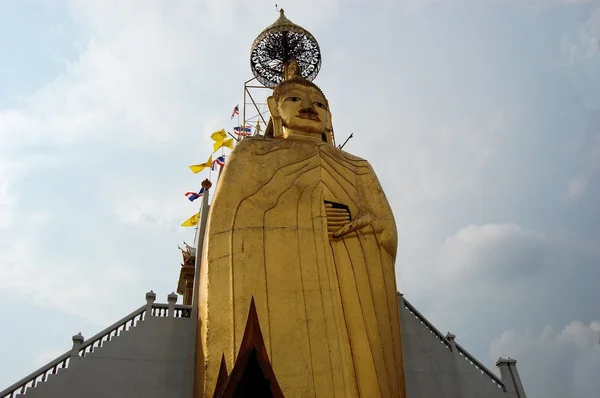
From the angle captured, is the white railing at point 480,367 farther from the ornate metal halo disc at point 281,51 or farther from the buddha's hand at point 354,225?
the ornate metal halo disc at point 281,51

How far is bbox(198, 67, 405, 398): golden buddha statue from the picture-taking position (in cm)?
655

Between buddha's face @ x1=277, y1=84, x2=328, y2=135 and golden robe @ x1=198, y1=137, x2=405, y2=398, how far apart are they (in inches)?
36.7

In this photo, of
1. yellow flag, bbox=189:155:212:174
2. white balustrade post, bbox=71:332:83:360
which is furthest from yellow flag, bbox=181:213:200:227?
white balustrade post, bbox=71:332:83:360

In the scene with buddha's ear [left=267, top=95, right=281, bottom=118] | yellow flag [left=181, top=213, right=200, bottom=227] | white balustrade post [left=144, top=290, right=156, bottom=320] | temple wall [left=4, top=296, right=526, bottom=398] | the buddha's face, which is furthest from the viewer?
yellow flag [left=181, top=213, right=200, bottom=227]

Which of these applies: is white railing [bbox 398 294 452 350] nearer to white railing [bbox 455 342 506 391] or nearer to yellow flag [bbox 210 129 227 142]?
white railing [bbox 455 342 506 391]

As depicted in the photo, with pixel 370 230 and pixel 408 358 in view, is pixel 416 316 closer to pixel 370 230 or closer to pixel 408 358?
pixel 408 358

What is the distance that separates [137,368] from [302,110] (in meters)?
5.30

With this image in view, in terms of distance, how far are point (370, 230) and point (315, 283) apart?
1400 mm

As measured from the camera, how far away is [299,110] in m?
9.70

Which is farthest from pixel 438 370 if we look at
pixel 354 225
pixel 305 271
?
pixel 305 271

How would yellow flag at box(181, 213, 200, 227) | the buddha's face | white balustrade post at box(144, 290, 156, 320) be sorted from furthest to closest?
1. yellow flag at box(181, 213, 200, 227)
2. the buddha's face
3. white balustrade post at box(144, 290, 156, 320)

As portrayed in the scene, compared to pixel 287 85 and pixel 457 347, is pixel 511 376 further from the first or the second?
pixel 287 85

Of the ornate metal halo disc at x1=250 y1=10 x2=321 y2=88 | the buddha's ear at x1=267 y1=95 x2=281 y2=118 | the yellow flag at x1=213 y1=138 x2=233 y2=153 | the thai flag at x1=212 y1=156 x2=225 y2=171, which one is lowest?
the buddha's ear at x1=267 y1=95 x2=281 y2=118

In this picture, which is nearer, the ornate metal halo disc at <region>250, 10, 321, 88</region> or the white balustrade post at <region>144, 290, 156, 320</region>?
the white balustrade post at <region>144, 290, 156, 320</region>
